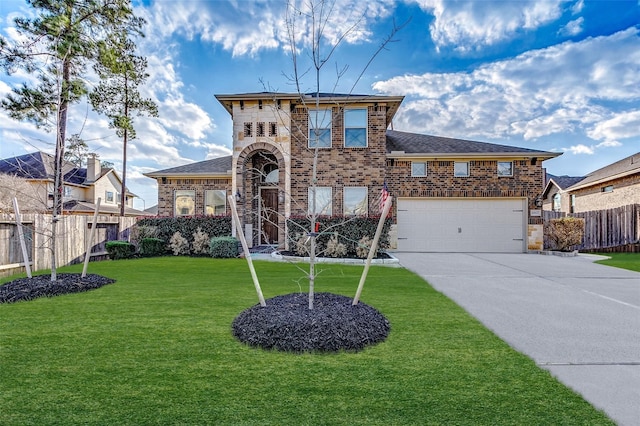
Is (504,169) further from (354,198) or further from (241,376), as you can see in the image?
(241,376)

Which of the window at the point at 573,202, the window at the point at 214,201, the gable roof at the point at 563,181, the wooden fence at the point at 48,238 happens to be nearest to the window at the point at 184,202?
the window at the point at 214,201

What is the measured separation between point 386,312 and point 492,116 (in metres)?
14.4

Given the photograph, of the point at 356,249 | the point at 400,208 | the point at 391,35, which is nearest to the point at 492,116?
the point at 400,208

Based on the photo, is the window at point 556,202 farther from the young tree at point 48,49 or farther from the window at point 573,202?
the young tree at point 48,49

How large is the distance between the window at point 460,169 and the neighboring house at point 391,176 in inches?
1.6

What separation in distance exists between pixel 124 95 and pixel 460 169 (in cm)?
1568

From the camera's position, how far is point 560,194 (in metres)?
22.7

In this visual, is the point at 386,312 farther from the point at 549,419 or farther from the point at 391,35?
the point at 391,35

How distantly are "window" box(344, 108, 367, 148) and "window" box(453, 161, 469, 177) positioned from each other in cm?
386

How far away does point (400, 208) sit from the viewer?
12945mm

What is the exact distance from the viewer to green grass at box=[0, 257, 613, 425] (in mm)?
2088

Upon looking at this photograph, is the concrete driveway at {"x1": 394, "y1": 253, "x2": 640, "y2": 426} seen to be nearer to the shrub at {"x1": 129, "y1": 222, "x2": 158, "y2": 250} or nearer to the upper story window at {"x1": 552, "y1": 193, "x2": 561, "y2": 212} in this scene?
the shrub at {"x1": 129, "y1": 222, "x2": 158, "y2": 250}

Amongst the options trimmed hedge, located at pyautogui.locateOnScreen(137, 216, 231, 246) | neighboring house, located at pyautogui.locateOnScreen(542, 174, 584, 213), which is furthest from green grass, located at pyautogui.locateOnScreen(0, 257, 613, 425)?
neighboring house, located at pyautogui.locateOnScreen(542, 174, 584, 213)

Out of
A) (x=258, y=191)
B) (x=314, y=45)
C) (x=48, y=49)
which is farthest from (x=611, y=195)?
(x=48, y=49)
